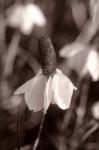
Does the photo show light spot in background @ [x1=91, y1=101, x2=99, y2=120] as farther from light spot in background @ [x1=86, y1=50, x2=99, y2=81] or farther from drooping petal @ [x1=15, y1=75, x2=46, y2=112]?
drooping petal @ [x1=15, y1=75, x2=46, y2=112]

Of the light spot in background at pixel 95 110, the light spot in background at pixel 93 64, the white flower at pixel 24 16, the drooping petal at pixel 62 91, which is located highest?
the white flower at pixel 24 16

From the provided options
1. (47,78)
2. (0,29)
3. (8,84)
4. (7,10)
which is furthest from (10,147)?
(7,10)

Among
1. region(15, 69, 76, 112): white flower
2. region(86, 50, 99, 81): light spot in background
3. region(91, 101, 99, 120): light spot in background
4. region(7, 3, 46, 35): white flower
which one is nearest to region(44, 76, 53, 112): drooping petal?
region(15, 69, 76, 112): white flower

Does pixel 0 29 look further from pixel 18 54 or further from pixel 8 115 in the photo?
pixel 8 115

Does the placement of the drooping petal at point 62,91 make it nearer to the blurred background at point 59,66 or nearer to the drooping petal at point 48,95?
the drooping petal at point 48,95

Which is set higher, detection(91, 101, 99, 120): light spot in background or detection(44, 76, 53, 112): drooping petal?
detection(91, 101, 99, 120): light spot in background

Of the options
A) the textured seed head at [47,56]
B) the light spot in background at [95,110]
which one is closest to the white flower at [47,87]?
the textured seed head at [47,56]
